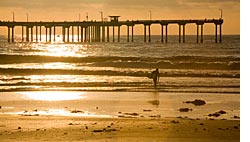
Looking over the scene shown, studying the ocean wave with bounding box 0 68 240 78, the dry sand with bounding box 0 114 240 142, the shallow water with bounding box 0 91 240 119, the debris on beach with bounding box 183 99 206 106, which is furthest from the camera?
the ocean wave with bounding box 0 68 240 78

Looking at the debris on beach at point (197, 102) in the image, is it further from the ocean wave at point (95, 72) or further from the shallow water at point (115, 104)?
the ocean wave at point (95, 72)

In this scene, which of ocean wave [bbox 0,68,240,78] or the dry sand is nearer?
the dry sand

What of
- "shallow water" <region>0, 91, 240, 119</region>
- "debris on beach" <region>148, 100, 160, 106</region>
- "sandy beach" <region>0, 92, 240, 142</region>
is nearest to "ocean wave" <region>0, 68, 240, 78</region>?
"shallow water" <region>0, 91, 240, 119</region>

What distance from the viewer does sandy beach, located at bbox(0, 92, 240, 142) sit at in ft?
11.4

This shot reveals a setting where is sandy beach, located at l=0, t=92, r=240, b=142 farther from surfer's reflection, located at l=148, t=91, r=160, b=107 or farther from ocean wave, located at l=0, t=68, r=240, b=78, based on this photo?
ocean wave, located at l=0, t=68, r=240, b=78

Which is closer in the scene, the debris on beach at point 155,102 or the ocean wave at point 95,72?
the debris on beach at point 155,102

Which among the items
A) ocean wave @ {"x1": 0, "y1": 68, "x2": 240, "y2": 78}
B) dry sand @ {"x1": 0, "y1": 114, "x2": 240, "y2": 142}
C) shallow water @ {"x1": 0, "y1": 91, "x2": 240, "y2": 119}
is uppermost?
ocean wave @ {"x1": 0, "y1": 68, "x2": 240, "y2": 78}

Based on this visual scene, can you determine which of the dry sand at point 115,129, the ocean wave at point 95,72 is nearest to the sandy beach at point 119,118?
the dry sand at point 115,129

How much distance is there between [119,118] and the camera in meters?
4.17

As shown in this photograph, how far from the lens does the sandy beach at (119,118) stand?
11.4 feet

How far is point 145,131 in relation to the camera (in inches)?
141
